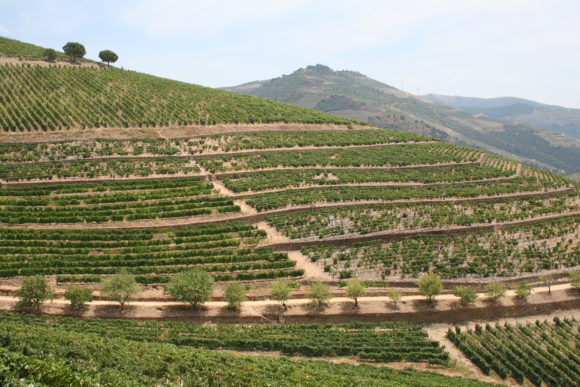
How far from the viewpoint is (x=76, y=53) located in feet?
329

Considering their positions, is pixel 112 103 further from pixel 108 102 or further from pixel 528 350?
pixel 528 350

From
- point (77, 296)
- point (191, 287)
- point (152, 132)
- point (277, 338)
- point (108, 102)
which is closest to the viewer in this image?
point (277, 338)

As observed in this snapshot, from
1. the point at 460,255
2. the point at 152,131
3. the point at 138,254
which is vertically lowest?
the point at 460,255

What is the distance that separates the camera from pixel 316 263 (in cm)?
4444

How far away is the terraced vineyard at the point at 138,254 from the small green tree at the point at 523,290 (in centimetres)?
2324

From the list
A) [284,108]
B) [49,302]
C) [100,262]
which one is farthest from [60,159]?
[284,108]

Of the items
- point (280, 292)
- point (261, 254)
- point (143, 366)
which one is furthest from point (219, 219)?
point (143, 366)

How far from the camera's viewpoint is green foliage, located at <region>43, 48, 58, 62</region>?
94.6m

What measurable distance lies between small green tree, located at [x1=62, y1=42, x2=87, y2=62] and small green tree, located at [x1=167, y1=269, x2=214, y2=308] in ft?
299

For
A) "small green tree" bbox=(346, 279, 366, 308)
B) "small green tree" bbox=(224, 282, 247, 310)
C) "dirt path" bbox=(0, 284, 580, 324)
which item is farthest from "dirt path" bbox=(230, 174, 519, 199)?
"small green tree" bbox=(346, 279, 366, 308)

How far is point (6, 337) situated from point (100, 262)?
57.1ft

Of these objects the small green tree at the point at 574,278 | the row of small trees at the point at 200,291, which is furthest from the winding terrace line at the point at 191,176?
the small green tree at the point at 574,278

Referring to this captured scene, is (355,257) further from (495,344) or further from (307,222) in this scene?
(495,344)

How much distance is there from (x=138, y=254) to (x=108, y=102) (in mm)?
53835
